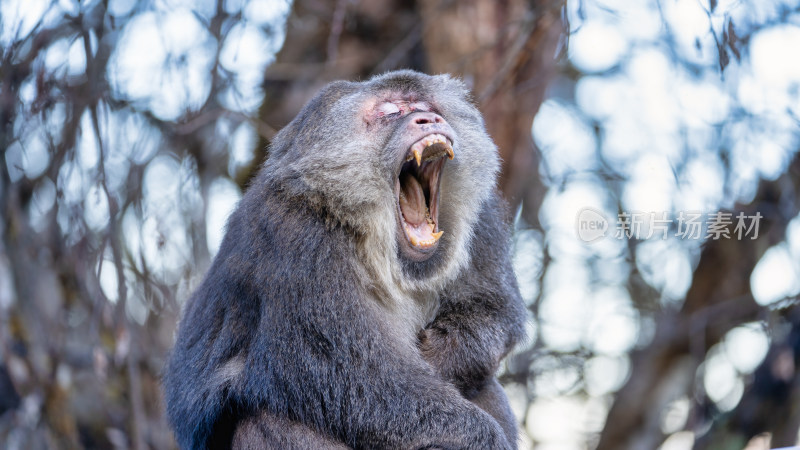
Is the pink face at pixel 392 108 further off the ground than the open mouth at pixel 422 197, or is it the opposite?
the pink face at pixel 392 108

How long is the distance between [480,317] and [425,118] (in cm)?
101

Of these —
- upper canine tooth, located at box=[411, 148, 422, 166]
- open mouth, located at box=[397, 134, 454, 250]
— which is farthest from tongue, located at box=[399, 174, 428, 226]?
upper canine tooth, located at box=[411, 148, 422, 166]

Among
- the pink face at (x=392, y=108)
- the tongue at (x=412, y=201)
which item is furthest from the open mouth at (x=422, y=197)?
the pink face at (x=392, y=108)

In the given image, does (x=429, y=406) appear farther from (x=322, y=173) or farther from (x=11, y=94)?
(x=11, y=94)

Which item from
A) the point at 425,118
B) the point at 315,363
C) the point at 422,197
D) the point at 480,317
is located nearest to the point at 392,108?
the point at 425,118

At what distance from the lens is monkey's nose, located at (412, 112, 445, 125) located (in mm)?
3930

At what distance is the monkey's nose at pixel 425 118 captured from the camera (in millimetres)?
3930

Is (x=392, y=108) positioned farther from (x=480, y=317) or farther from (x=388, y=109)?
(x=480, y=317)

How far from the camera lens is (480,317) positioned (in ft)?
13.4

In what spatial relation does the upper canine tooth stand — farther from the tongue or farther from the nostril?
the tongue

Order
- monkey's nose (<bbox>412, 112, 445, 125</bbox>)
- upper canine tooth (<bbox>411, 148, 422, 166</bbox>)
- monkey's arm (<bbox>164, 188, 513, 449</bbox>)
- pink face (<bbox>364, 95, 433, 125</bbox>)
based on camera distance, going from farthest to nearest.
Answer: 1. pink face (<bbox>364, 95, 433, 125</bbox>)
2. monkey's nose (<bbox>412, 112, 445, 125</bbox>)
3. upper canine tooth (<bbox>411, 148, 422, 166</bbox>)
4. monkey's arm (<bbox>164, 188, 513, 449</bbox>)

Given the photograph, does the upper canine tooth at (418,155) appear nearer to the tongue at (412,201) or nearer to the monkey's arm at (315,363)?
the tongue at (412,201)

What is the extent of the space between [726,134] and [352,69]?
3.84m

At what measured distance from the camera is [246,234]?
12.9 feet
